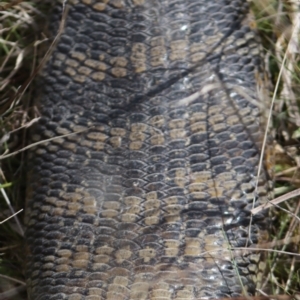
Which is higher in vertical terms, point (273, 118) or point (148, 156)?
point (148, 156)

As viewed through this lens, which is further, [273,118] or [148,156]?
[273,118]

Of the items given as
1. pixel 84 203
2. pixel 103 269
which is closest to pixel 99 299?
pixel 103 269

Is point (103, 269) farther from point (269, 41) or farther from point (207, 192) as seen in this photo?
point (269, 41)

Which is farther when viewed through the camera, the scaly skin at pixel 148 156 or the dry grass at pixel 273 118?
the dry grass at pixel 273 118

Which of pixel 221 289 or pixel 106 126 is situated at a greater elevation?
pixel 106 126

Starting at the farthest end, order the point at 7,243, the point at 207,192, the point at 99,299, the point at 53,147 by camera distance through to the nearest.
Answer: the point at 7,243
the point at 53,147
the point at 207,192
the point at 99,299
